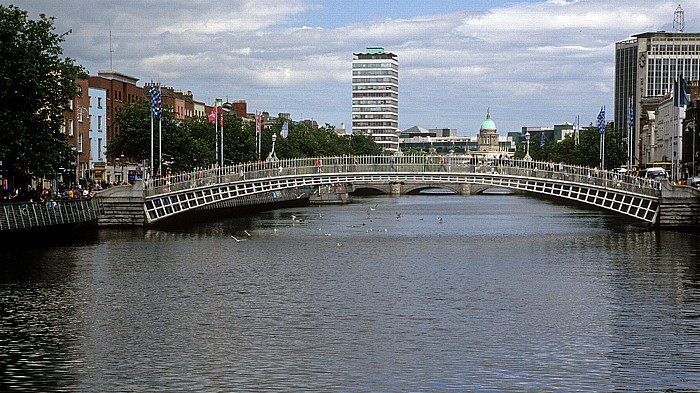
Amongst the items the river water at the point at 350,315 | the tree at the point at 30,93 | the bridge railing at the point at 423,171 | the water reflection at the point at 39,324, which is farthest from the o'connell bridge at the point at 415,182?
the water reflection at the point at 39,324

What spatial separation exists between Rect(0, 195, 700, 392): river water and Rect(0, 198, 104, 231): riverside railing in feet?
5.43

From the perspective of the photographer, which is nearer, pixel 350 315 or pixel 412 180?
pixel 350 315

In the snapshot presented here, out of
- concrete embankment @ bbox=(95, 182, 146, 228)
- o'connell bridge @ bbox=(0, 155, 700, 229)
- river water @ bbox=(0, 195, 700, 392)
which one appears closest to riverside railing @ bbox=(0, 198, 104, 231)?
concrete embankment @ bbox=(95, 182, 146, 228)

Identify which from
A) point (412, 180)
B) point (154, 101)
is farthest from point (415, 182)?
point (154, 101)

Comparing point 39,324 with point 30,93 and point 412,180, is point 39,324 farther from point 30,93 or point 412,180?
point 412,180

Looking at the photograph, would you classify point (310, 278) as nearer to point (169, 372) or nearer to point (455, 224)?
point (169, 372)

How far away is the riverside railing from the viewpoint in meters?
64.0

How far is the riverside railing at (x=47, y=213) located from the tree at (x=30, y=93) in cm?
235

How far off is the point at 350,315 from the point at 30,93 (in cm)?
3628

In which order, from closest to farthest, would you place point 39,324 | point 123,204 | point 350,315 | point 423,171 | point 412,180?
1. point 39,324
2. point 350,315
3. point 123,204
4. point 423,171
5. point 412,180

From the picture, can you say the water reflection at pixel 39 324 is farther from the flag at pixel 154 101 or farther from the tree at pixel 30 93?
the flag at pixel 154 101

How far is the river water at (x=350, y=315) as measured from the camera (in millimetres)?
28750

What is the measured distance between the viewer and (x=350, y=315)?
128 feet

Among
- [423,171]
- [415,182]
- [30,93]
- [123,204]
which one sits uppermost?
[30,93]
